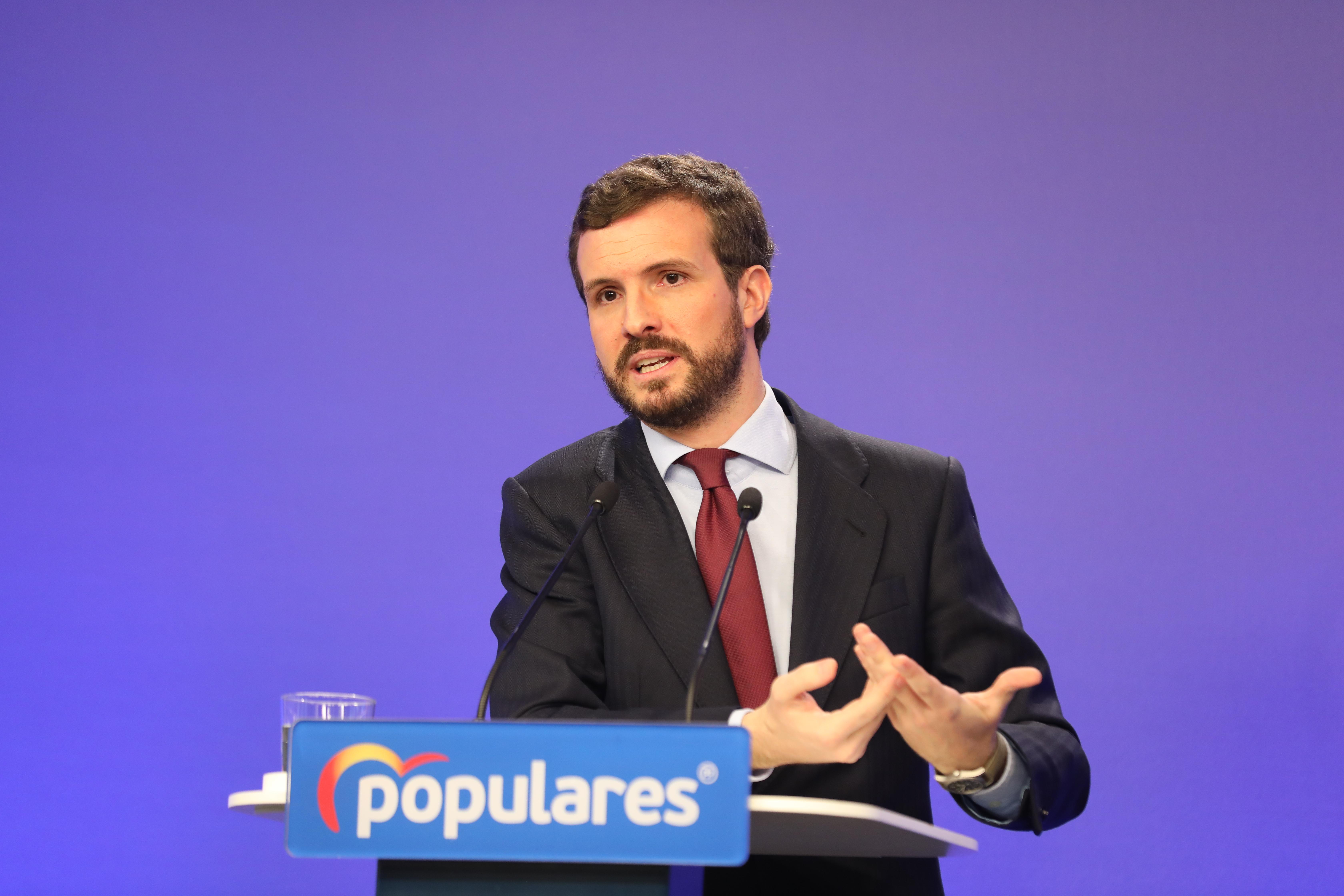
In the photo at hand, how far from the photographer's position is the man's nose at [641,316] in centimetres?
207

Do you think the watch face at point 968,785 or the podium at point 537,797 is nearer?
the podium at point 537,797

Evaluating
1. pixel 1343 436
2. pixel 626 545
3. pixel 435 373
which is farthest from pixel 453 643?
pixel 1343 436

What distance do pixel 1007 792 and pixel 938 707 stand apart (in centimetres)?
32

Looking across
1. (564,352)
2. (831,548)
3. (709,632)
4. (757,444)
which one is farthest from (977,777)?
(564,352)

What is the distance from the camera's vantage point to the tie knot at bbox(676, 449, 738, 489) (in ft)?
6.67

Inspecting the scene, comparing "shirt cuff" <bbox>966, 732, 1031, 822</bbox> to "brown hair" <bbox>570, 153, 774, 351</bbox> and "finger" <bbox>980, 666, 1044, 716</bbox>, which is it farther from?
"brown hair" <bbox>570, 153, 774, 351</bbox>

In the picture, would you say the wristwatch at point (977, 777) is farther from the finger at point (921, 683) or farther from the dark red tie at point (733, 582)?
the dark red tie at point (733, 582)

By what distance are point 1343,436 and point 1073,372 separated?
0.69 metres

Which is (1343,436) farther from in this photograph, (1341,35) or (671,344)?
(671,344)

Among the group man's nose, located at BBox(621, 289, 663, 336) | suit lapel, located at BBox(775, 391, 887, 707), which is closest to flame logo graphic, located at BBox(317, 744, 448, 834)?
suit lapel, located at BBox(775, 391, 887, 707)

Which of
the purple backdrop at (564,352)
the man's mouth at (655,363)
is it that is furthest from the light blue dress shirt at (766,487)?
the purple backdrop at (564,352)

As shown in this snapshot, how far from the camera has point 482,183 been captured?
132 inches

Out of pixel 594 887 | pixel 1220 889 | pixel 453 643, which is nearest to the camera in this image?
pixel 594 887

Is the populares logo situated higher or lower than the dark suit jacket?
lower
